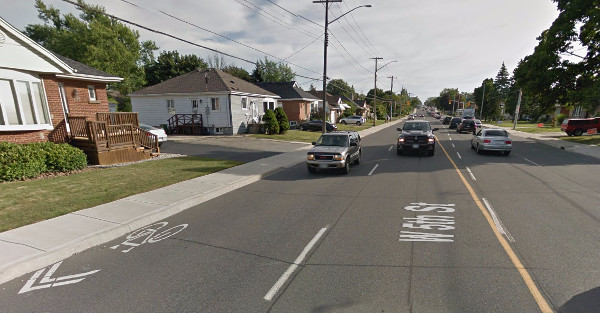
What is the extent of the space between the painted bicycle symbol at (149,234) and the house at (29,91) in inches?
360

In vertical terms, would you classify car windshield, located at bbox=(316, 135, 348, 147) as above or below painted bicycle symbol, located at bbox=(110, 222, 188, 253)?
above

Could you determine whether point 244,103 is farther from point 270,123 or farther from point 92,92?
point 92,92

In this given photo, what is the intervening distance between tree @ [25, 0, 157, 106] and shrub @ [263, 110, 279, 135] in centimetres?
2859

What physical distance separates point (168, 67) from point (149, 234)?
49858mm

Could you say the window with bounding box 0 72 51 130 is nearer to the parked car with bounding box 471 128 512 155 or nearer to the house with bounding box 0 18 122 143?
the house with bounding box 0 18 122 143

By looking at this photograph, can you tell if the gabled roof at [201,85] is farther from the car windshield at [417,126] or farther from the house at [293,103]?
the car windshield at [417,126]

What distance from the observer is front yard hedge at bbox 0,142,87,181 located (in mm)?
9289

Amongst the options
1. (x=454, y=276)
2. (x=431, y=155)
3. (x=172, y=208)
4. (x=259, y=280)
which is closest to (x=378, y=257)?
(x=454, y=276)

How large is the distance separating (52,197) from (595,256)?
483 inches

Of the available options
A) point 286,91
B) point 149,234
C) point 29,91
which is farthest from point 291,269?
point 286,91

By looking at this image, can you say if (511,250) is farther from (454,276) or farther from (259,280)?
(259,280)

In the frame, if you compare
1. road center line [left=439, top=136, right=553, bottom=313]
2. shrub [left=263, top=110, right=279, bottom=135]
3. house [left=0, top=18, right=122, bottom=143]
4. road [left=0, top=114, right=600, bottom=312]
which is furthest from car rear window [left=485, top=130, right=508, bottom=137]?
house [left=0, top=18, right=122, bottom=143]

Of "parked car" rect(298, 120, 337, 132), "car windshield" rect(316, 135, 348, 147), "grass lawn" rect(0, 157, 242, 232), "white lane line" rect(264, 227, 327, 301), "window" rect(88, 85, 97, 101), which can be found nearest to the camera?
"white lane line" rect(264, 227, 327, 301)

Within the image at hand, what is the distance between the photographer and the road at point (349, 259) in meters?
3.52
